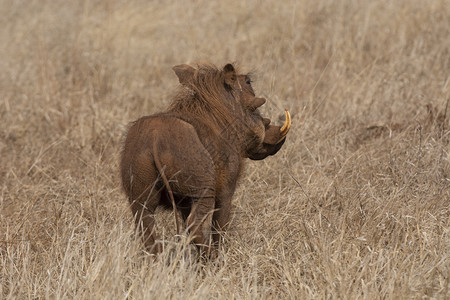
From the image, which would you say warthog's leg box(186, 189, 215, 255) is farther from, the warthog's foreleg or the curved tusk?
the curved tusk

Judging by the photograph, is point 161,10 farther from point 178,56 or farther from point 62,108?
point 62,108

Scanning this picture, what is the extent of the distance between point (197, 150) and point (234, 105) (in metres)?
0.55

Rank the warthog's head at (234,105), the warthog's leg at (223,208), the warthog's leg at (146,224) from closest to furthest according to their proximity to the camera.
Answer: the warthog's leg at (146,224), the warthog's leg at (223,208), the warthog's head at (234,105)

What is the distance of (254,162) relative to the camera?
531 cm

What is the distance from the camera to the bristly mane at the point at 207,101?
3684 mm

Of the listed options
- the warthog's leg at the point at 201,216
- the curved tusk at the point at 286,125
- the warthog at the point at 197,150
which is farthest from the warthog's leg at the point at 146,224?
the curved tusk at the point at 286,125

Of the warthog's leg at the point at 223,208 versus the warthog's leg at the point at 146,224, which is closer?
the warthog's leg at the point at 146,224

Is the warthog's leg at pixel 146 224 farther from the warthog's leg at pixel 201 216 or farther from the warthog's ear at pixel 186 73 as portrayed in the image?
the warthog's ear at pixel 186 73

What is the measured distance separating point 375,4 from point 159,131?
6637mm

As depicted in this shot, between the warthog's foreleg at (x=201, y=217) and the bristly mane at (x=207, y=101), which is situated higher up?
the bristly mane at (x=207, y=101)

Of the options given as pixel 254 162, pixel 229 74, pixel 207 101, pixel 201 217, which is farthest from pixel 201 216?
pixel 254 162

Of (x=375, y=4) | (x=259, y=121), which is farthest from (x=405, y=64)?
(x=259, y=121)

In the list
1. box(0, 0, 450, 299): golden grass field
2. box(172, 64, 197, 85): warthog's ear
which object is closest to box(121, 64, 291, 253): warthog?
box(172, 64, 197, 85): warthog's ear

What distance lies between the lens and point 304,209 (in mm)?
4430
